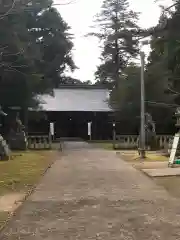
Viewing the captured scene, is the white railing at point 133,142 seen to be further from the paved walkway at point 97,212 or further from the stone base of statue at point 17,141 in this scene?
the paved walkway at point 97,212

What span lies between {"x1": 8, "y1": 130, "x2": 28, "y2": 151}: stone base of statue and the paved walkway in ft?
54.5

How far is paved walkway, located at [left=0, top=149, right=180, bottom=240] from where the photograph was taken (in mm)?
5637

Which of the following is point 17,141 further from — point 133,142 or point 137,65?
point 137,65

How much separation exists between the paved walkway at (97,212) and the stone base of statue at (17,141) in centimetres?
1662

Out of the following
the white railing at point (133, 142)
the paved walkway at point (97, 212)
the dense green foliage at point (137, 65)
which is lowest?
the white railing at point (133, 142)

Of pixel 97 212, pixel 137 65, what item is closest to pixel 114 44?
pixel 137 65

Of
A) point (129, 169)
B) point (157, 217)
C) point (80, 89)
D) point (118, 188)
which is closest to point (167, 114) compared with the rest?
point (80, 89)

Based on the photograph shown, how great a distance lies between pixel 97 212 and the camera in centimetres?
705

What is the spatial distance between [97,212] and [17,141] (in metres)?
21.1

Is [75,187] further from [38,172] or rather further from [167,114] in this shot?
[167,114]

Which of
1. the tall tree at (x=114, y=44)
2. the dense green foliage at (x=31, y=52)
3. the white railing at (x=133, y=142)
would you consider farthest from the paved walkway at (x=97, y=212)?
the tall tree at (x=114, y=44)

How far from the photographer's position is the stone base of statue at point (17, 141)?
27500mm

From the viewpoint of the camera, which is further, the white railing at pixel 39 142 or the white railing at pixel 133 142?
the white railing at pixel 39 142

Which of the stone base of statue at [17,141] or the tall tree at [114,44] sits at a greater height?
the tall tree at [114,44]
